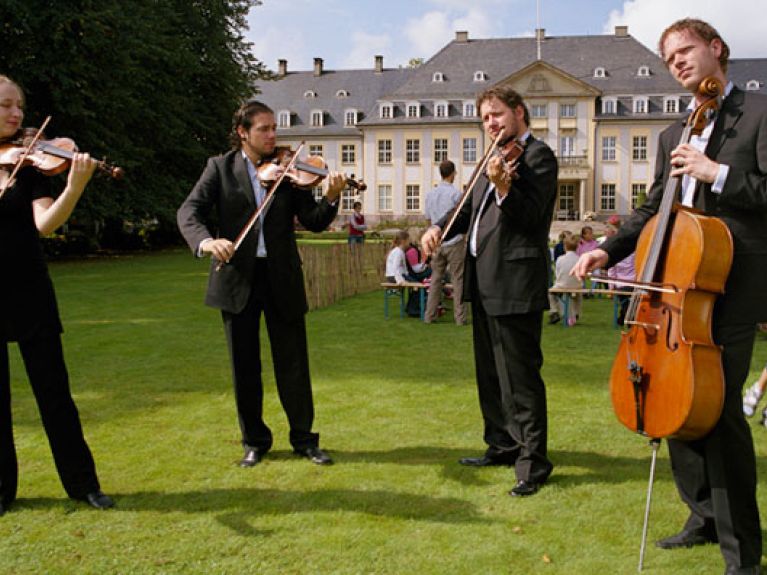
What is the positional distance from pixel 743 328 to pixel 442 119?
62541mm

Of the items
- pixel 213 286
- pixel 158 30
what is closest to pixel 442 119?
pixel 158 30

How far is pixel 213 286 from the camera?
5.25 meters

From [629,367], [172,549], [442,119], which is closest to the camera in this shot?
[629,367]

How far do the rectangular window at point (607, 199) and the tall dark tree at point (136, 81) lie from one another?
1318 inches

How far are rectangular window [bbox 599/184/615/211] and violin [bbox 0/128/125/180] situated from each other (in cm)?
6300

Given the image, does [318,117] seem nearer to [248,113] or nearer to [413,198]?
[413,198]

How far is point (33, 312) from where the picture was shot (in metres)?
4.31

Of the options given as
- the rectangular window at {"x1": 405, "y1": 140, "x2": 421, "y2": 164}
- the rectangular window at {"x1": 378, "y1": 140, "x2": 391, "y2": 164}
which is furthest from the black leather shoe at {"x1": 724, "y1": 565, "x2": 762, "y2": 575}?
the rectangular window at {"x1": 378, "y1": 140, "x2": 391, "y2": 164}

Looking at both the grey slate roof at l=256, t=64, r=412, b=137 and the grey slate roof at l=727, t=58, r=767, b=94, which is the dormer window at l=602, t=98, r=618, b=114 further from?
the grey slate roof at l=256, t=64, r=412, b=137

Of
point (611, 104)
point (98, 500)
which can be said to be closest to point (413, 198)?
point (611, 104)

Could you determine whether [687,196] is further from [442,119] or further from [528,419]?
[442,119]

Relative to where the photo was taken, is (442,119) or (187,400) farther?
(442,119)

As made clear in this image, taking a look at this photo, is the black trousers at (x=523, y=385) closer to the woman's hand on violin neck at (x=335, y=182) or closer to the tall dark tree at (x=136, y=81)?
the woman's hand on violin neck at (x=335, y=182)

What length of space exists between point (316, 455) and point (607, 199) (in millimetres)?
62323
